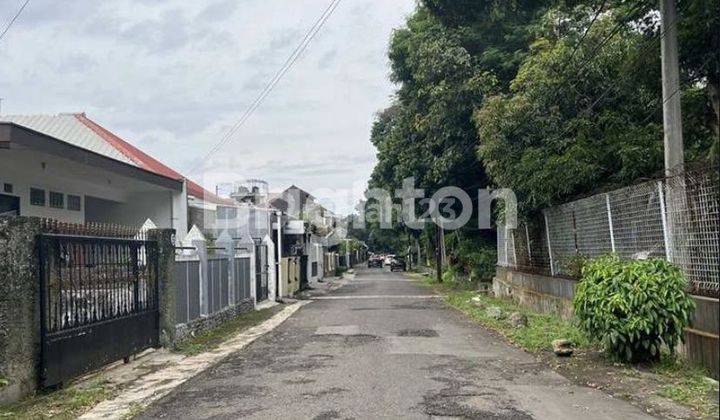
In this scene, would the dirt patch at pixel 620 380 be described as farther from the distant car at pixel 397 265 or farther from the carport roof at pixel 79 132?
the distant car at pixel 397 265

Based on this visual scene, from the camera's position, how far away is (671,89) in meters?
10.5

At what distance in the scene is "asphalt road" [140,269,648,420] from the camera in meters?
6.66

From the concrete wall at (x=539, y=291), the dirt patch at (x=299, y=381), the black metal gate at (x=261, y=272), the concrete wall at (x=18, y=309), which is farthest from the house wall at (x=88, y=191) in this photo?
the concrete wall at (x=539, y=291)

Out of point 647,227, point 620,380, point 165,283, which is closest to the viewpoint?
point 620,380

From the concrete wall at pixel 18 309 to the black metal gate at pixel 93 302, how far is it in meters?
0.12

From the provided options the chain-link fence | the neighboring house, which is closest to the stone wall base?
the neighboring house

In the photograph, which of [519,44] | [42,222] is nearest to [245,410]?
[42,222]

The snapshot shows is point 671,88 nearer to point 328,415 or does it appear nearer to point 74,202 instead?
point 328,415

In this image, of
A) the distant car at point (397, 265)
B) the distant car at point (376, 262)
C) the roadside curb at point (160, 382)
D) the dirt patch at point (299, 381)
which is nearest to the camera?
the roadside curb at point (160, 382)

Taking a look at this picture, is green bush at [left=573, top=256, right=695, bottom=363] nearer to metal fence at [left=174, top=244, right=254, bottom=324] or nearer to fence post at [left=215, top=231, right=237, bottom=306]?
metal fence at [left=174, top=244, right=254, bottom=324]

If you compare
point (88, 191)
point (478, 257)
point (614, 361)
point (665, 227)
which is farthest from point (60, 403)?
point (478, 257)

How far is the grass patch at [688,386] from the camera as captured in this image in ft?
21.6

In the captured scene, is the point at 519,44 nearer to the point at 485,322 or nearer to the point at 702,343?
the point at 485,322

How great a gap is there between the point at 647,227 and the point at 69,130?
18539 millimetres
